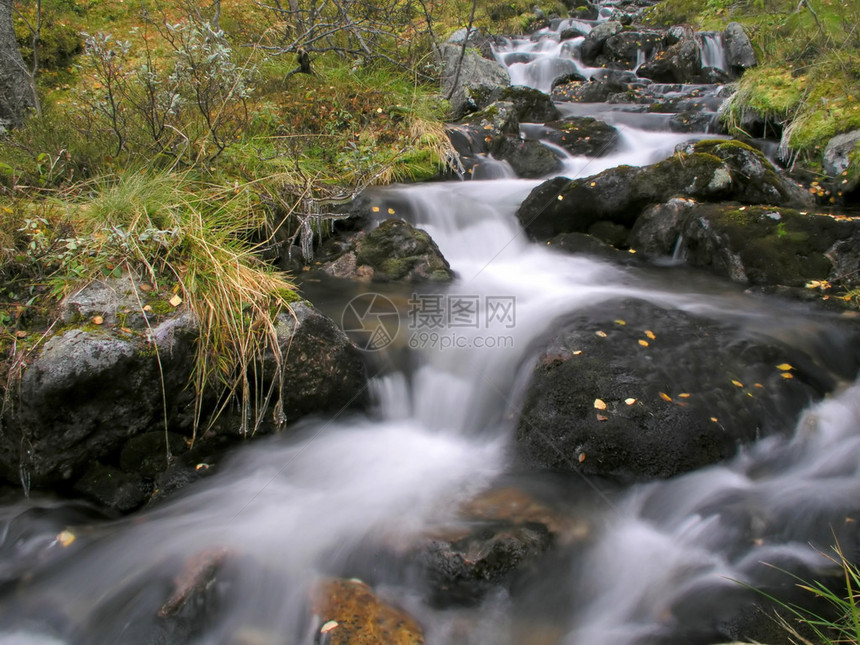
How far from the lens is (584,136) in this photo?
8.41 m

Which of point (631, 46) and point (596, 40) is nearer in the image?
point (631, 46)

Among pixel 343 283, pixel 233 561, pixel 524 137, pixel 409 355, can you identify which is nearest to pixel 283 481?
pixel 233 561

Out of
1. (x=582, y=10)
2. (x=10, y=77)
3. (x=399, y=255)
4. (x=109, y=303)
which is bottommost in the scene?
(x=399, y=255)

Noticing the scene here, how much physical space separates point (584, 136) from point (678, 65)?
5.38 meters

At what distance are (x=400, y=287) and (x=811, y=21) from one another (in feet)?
35.4

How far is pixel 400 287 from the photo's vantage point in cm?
512

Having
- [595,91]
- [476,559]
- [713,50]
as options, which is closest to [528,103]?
[595,91]

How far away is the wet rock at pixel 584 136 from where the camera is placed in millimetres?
8188

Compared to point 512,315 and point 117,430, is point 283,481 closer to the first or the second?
point 117,430

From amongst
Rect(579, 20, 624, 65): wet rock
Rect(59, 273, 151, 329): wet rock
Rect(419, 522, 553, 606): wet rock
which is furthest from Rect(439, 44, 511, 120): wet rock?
Rect(419, 522, 553, 606): wet rock

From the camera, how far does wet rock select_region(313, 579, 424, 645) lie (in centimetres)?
228

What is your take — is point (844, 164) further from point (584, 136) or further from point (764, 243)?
point (584, 136)

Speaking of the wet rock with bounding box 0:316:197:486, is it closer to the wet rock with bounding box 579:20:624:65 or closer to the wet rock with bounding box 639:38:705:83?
the wet rock with bounding box 639:38:705:83

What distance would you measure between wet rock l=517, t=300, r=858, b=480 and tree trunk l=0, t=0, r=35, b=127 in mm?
6083
